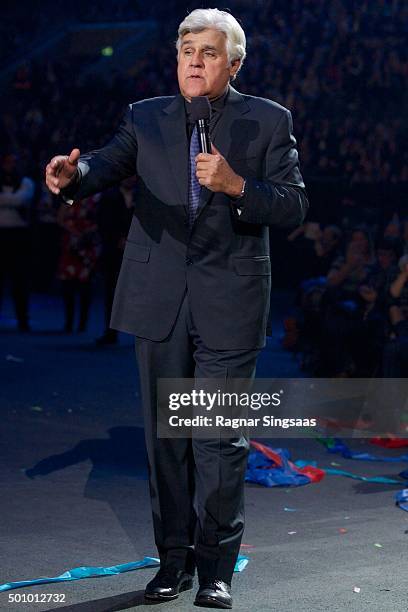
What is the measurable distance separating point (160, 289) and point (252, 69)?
2163 centimetres

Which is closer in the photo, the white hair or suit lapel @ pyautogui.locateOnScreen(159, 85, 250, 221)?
the white hair

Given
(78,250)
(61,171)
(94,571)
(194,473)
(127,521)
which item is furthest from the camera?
(78,250)

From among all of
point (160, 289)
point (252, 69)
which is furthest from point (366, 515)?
point (252, 69)

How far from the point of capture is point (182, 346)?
13.6 ft

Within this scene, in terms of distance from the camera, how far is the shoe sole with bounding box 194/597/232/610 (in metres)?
4.02

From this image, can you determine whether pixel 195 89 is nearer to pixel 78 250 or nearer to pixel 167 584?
pixel 167 584

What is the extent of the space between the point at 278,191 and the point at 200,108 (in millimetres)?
391

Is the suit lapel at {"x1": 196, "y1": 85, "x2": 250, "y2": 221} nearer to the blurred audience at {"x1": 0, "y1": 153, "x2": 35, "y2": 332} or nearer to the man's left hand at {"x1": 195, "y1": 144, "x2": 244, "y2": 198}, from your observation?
the man's left hand at {"x1": 195, "y1": 144, "x2": 244, "y2": 198}

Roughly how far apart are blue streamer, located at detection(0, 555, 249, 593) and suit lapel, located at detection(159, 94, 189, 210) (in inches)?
53.9

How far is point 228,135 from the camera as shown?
4098 millimetres

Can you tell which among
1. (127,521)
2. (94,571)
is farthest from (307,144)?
(94,571)

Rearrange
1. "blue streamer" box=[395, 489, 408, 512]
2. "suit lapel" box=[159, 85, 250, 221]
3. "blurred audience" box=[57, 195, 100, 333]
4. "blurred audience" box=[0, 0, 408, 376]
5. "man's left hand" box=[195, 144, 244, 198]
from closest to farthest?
"man's left hand" box=[195, 144, 244, 198], "suit lapel" box=[159, 85, 250, 221], "blue streamer" box=[395, 489, 408, 512], "blurred audience" box=[0, 0, 408, 376], "blurred audience" box=[57, 195, 100, 333]

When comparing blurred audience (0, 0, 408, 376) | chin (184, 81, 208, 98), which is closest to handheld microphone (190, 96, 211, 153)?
chin (184, 81, 208, 98)

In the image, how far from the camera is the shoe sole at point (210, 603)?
13.2 ft
